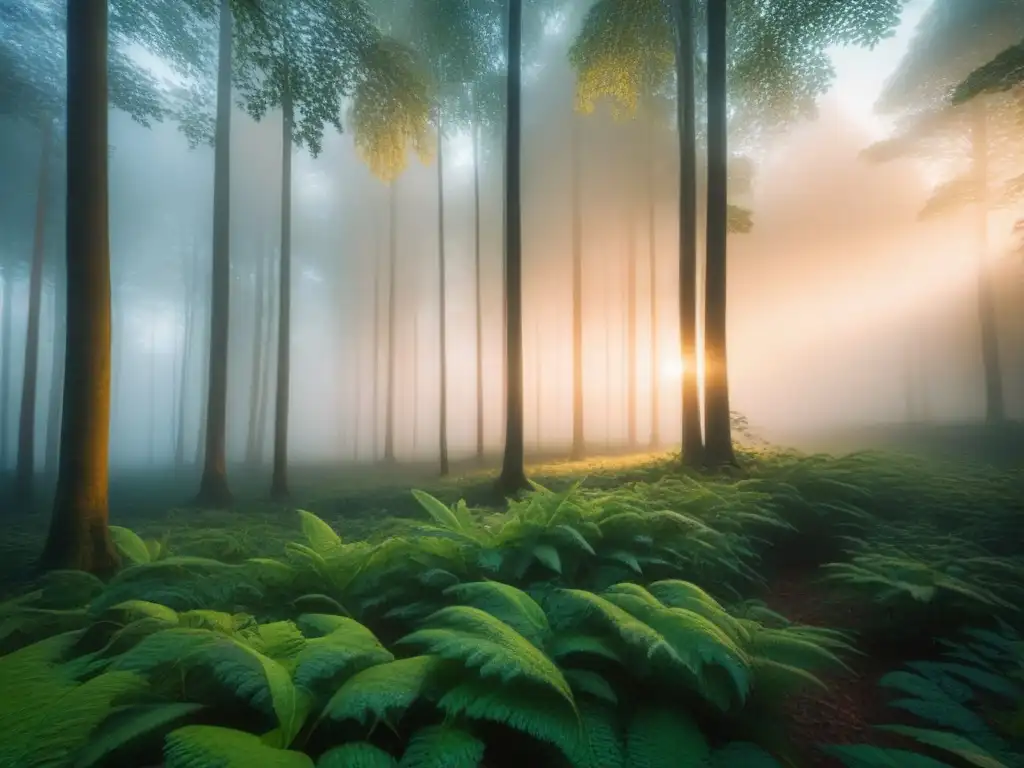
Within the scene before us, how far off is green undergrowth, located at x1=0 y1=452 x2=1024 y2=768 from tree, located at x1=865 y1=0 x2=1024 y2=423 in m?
15.6

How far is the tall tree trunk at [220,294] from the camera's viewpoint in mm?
11359

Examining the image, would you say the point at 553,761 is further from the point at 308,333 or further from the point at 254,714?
the point at 308,333

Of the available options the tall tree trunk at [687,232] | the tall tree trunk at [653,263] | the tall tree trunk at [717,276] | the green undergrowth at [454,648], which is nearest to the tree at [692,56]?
the tall tree trunk at [687,232]

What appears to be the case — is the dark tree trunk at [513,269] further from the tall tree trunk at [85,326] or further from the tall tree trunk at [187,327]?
the tall tree trunk at [187,327]

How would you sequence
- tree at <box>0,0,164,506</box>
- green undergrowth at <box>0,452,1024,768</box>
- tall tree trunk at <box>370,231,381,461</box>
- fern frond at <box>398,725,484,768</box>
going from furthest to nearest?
tall tree trunk at <box>370,231,381,461</box> → tree at <box>0,0,164,506</box> → green undergrowth at <box>0,452,1024,768</box> → fern frond at <box>398,725,484,768</box>

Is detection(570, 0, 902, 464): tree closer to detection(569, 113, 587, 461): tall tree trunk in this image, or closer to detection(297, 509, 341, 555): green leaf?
detection(569, 113, 587, 461): tall tree trunk

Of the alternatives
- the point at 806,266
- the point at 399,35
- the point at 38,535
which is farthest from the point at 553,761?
the point at 806,266

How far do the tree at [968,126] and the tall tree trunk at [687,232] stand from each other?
30.4 feet

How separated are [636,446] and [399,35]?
20.5 m

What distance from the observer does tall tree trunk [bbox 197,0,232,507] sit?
37.3 feet

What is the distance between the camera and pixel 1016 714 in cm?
179

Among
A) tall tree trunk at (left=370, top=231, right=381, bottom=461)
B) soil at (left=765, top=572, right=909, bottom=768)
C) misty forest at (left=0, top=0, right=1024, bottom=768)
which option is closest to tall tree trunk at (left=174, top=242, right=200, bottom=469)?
misty forest at (left=0, top=0, right=1024, bottom=768)

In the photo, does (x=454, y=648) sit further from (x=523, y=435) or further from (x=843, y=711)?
(x=523, y=435)

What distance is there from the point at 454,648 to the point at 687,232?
10439 mm
